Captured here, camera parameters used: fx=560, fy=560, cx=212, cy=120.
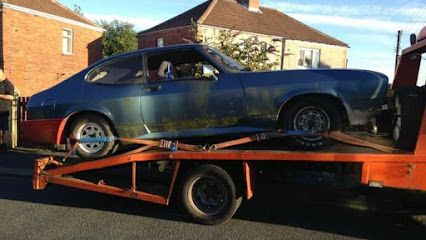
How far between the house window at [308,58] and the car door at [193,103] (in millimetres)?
30525

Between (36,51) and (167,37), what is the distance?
31.6 feet

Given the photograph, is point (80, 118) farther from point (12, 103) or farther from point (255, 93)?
point (12, 103)

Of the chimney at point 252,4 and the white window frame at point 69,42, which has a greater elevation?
the chimney at point 252,4

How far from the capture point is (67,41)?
29.9 metres

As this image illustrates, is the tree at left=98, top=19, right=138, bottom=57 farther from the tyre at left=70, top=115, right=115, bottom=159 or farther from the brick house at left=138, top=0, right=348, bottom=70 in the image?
the tyre at left=70, top=115, right=115, bottom=159

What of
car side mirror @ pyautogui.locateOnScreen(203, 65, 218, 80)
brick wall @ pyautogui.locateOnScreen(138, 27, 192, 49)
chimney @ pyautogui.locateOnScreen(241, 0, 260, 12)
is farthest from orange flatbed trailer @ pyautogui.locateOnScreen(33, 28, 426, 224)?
chimney @ pyautogui.locateOnScreen(241, 0, 260, 12)

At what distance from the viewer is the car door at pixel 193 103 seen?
7.04 meters

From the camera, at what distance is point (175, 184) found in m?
6.97

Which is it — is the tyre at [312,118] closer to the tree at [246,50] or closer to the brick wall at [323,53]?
A: the tree at [246,50]

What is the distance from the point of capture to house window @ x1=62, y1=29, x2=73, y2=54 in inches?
1160

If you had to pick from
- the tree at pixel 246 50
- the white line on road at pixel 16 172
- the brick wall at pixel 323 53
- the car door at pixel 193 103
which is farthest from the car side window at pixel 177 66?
the brick wall at pixel 323 53

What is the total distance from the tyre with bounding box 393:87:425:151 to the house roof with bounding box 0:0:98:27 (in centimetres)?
Answer: 2268

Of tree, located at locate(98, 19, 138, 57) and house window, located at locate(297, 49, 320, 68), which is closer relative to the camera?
house window, located at locate(297, 49, 320, 68)

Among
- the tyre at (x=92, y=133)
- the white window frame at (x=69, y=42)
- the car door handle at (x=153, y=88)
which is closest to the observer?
the car door handle at (x=153, y=88)
